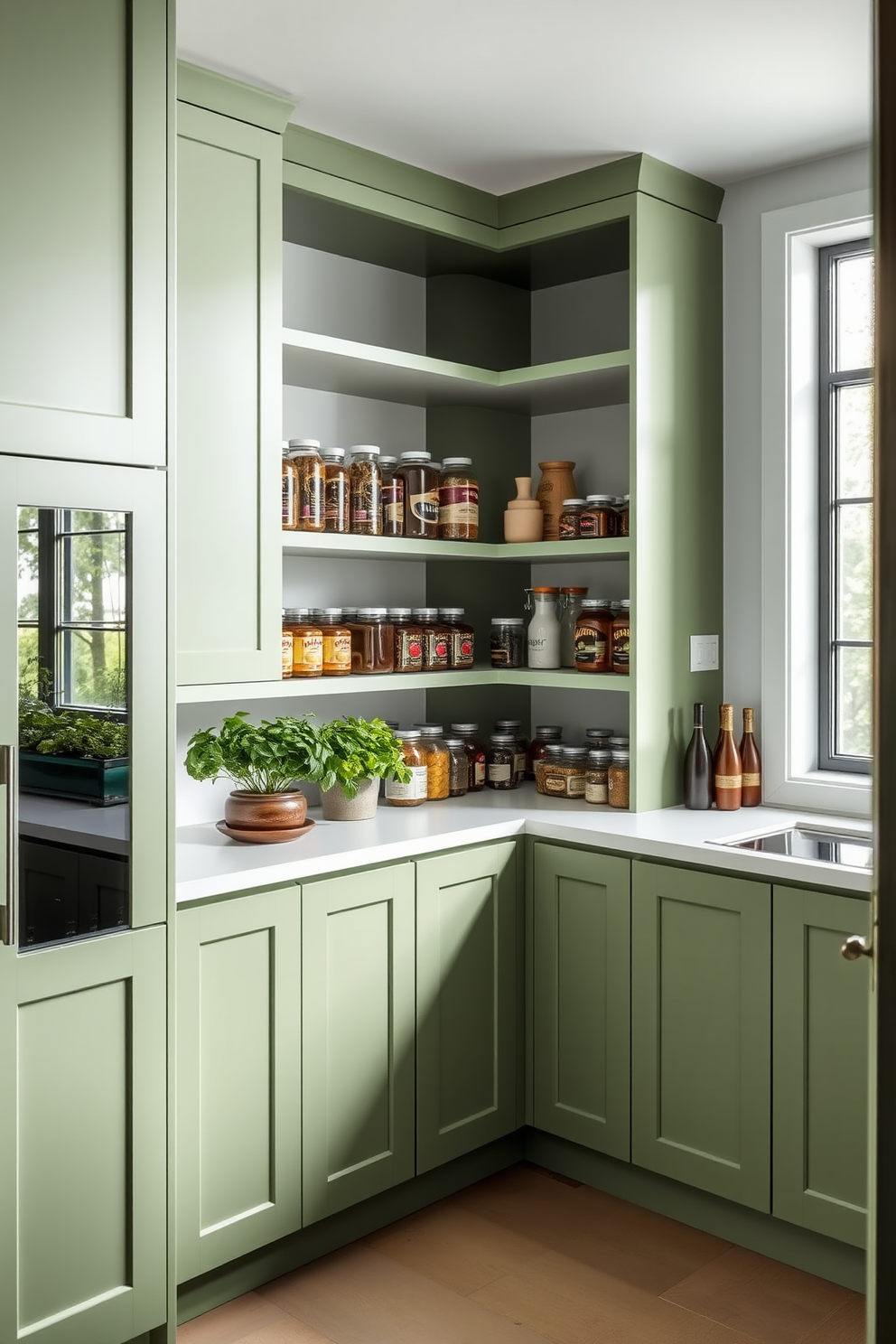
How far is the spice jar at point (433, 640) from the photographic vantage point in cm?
317

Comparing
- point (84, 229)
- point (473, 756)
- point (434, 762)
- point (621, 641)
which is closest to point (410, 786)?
point (434, 762)

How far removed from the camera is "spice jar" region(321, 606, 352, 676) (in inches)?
115

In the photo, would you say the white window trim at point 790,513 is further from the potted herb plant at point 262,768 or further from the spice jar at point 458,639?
the potted herb plant at point 262,768

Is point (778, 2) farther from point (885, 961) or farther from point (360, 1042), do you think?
point (360, 1042)

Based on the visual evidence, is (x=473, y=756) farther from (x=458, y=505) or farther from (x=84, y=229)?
(x=84, y=229)

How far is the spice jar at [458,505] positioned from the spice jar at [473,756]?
525 mm

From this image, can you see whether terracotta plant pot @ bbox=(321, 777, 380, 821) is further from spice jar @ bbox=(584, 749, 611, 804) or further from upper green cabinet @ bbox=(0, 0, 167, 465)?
upper green cabinet @ bbox=(0, 0, 167, 465)

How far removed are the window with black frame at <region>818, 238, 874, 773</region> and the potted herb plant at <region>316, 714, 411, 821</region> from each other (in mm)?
1147

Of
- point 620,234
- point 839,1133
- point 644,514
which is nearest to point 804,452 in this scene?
point 644,514

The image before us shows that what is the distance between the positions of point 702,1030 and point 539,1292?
63cm

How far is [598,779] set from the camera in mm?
3135

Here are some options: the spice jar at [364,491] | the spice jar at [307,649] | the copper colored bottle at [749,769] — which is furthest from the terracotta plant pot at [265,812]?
the copper colored bottle at [749,769]

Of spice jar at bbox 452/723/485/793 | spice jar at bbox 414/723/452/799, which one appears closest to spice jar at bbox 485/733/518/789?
spice jar at bbox 452/723/485/793

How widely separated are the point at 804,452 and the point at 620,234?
732mm
